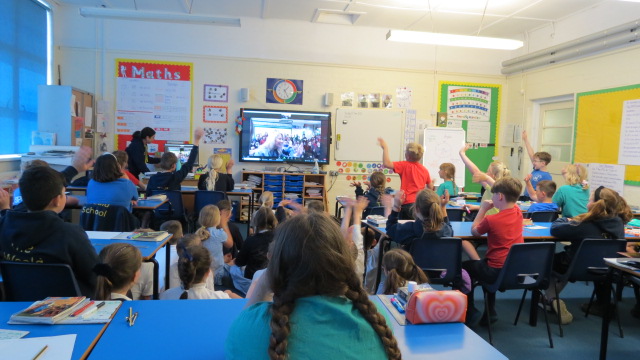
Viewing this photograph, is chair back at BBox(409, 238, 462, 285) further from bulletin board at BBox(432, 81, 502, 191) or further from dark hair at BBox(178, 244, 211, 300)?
bulletin board at BBox(432, 81, 502, 191)

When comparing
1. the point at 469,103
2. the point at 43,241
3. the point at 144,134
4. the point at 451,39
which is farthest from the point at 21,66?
the point at 469,103

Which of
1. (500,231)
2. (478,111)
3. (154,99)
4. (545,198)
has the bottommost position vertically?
(500,231)

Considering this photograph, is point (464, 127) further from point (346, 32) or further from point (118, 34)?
point (118, 34)

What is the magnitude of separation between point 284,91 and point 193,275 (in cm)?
579

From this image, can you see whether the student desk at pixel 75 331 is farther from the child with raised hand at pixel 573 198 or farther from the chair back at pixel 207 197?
the child with raised hand at pixel 573 198

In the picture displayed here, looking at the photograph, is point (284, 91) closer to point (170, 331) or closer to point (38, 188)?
point (38, 188)

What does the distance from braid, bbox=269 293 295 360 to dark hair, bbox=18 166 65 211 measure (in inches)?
60.1

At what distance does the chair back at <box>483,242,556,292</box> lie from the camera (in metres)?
3.02

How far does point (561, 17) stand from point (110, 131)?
7.53 m

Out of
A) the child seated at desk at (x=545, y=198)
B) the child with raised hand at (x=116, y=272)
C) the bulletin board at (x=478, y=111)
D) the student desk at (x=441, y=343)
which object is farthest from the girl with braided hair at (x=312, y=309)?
the bulletin board at (x=478, y=111)

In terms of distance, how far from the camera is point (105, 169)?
3.54 meters

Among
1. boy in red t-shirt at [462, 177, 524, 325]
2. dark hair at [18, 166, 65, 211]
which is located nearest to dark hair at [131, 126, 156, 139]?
dark hair at [18, 166, 65, 211]

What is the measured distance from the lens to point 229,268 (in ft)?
12.5

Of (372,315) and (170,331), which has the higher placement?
(372,315)
